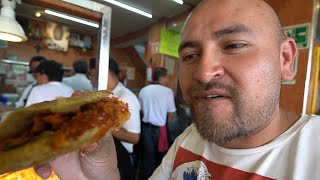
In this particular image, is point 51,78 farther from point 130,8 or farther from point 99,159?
point 130,8

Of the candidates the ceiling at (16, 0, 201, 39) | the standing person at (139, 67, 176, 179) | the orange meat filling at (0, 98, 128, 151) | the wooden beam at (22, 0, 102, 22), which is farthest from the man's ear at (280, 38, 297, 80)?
the ceiling at (16, 0, 201, 39)

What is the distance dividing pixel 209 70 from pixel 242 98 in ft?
0.52

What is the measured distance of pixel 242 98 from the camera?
84cm

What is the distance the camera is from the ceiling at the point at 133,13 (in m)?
5.02

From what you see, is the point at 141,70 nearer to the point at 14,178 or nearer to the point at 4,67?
the point at 4,67

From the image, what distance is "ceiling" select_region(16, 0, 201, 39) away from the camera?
5.02 meters

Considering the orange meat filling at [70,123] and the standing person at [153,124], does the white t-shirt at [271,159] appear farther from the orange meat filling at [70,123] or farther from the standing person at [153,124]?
the standing person at [153,124]

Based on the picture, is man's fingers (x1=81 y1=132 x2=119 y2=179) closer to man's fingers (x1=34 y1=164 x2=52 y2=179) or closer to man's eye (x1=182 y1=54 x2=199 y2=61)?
man's fingers (x1=34 y1=164 x2=52 y2=179)

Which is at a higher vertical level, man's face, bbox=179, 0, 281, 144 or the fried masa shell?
man's face, bbox=179, 0, 281, 144

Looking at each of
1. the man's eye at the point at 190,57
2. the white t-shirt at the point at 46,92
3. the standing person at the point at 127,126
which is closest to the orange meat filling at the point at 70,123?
the man's eye at the point at 190,57

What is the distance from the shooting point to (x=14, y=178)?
3.61 feet

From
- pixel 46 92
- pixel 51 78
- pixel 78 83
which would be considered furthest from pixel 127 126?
pixel 78 83

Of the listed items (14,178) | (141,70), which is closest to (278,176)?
(14,178)

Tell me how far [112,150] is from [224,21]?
725 millimetres
